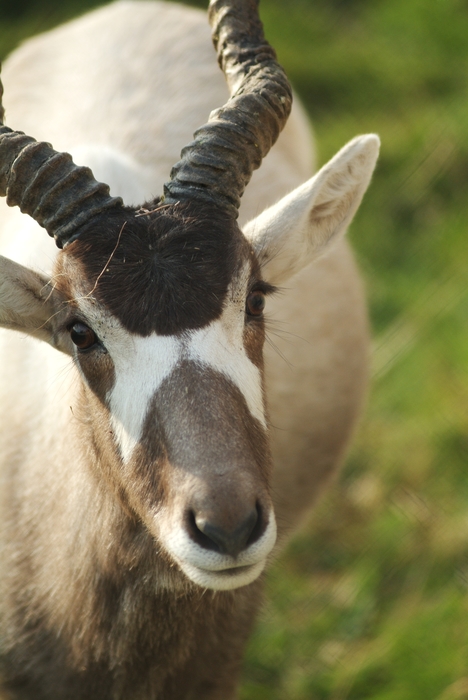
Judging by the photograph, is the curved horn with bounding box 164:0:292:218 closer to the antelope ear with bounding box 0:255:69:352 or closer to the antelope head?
the antelope head

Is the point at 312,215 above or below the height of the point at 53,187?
below

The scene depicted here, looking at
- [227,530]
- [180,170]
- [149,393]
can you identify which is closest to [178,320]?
[149,393]

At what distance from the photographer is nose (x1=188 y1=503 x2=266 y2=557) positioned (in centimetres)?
250

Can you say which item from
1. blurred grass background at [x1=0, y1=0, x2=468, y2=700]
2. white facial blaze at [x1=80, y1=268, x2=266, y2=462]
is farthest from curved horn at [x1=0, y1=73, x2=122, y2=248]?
blurred grass background at [x1=0, y1=0, x2=468, y2=700]

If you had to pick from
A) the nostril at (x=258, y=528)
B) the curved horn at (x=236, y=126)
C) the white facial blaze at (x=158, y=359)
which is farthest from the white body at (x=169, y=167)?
the nostril at (x=258, y=528)

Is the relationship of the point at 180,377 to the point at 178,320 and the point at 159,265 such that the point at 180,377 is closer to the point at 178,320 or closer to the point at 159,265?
the point at 178,320

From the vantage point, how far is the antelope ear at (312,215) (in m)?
3.36

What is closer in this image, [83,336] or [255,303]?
[83,336]

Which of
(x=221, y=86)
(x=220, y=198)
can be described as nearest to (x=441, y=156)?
(x=221, y=86)

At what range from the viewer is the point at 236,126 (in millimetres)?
3127

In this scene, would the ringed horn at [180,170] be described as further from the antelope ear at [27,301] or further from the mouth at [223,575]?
the mouth at [223,575]

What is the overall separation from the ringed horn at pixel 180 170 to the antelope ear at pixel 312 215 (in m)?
0.23

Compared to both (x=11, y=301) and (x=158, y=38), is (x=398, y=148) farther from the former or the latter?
(x=11, y=301)

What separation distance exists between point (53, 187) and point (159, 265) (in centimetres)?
45
